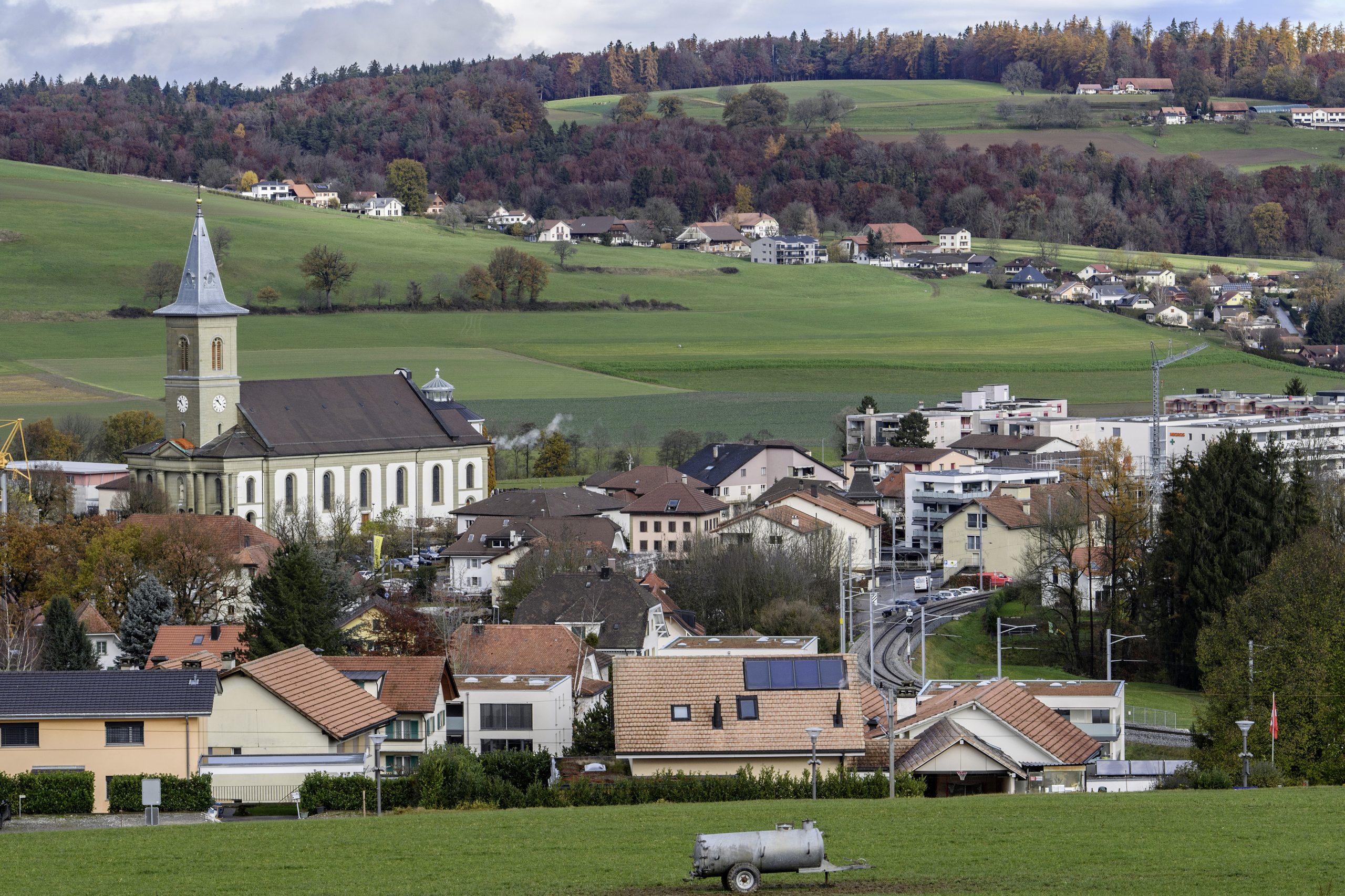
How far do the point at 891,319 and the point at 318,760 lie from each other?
135731 mm

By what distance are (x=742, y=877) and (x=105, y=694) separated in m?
15.9

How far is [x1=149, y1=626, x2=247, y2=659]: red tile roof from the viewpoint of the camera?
50.0m

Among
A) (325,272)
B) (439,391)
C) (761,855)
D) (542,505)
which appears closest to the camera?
(761,855)

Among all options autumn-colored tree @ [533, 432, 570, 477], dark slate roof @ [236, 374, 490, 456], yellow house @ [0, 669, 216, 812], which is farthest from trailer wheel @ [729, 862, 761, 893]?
autumn-colored tree @ [533, 432, 570, 477]

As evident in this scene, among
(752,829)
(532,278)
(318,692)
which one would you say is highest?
(532,278)

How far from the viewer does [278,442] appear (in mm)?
89625

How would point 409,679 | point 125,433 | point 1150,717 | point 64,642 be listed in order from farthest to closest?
point 125,433 → point 1150,717 → point 64,642 → point 409,679

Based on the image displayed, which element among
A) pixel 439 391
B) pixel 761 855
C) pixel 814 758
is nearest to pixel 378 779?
pixel 814 758

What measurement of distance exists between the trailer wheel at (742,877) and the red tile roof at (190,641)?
32209mm

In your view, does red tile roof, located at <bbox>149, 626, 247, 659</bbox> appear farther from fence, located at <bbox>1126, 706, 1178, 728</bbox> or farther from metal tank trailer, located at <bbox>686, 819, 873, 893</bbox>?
metal tank trailer, located at <bbox>686, 819, 873, 893</bbox>

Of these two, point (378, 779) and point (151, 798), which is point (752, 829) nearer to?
point (378, 779)

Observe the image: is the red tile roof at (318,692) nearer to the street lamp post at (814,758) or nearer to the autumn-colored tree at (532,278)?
the street lamp post at (814,758)

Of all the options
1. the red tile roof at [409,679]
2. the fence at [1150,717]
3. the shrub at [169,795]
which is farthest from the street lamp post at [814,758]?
the fence at [1150,717]

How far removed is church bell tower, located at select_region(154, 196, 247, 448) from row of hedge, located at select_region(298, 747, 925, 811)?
62610 millimetres
